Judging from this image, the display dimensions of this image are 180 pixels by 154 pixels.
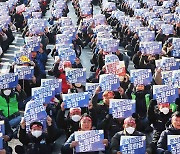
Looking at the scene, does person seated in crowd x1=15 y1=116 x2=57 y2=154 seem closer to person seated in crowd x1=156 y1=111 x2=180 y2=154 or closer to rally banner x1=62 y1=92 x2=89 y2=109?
rally banner x1=62 y1=92 x2=89 y2=109

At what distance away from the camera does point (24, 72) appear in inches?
476

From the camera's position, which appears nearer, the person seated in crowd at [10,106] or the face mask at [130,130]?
the face mask at [130,130]

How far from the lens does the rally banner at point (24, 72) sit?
12.0m

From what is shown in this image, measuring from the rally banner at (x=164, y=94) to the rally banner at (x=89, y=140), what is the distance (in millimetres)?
2350

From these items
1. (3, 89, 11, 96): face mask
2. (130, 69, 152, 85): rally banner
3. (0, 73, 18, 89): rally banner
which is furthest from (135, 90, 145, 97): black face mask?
(3, 89, 11, 96): face mask

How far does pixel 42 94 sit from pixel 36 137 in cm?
158

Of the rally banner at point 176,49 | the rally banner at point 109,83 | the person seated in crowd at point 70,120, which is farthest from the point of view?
the rally banner at point 176,49

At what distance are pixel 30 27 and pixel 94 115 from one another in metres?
7.39

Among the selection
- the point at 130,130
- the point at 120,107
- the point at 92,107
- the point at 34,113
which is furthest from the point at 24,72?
the point at 130,130

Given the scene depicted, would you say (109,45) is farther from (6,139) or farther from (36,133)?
(6,139)

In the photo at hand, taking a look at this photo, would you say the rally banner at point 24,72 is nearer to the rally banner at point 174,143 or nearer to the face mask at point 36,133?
the face mask at point 36,133

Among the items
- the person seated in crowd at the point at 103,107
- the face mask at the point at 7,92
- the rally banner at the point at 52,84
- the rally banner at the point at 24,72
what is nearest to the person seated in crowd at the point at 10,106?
the face mask at the point at 7,92

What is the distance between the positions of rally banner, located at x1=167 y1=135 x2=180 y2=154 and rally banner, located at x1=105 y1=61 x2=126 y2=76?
420 cm

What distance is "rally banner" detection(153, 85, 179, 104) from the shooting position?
10.3 m
